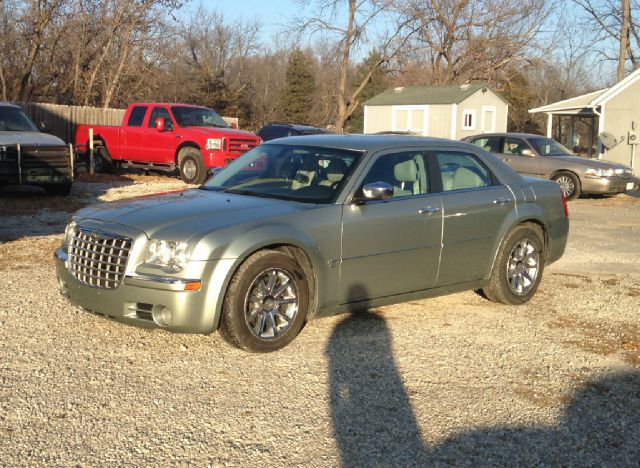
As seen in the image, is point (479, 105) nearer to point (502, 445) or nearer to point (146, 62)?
point (146, 62)

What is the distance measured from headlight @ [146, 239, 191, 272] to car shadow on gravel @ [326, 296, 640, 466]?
1308mm

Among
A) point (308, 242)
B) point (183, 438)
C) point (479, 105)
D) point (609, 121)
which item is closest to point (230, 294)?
point (308, 242)

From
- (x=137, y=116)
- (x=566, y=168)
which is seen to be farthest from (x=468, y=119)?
(x=137, y=116)

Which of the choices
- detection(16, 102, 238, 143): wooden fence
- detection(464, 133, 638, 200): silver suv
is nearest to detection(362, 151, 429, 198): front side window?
detection(464, 133, 638, 200): silver suv

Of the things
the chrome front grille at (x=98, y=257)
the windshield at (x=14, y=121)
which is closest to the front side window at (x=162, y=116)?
the windshield at (x=14, y=121)

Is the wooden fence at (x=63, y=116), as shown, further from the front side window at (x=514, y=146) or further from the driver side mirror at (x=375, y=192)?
the driver side mirror at (x=375, y=192)

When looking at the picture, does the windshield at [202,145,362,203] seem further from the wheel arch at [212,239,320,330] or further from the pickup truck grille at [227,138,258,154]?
the pickup truck grille at [227,138,258,154]

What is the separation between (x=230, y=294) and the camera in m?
5.32

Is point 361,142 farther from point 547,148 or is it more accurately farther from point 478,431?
point 547,148

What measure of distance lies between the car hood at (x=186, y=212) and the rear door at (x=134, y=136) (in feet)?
44.5

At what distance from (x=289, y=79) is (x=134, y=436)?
188 ft

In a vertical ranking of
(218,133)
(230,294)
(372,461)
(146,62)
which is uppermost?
(146,62)

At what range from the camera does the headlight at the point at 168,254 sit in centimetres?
521

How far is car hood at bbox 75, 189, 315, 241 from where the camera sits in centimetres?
535
